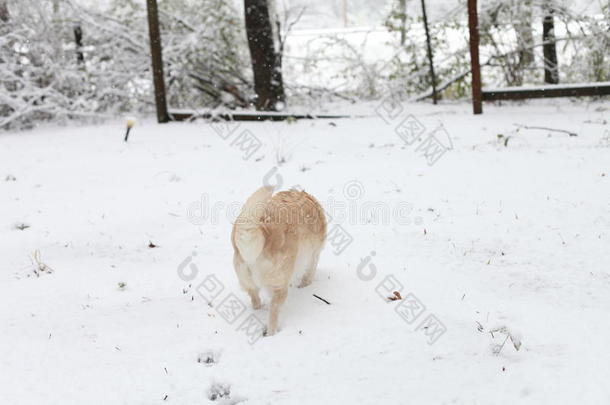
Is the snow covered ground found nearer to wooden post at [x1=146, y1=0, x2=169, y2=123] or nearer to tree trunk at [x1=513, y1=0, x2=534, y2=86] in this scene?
wooden post at [x1=146, y1=0, x2=169, y2=123]

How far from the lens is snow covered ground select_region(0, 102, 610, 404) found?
8.43 ft

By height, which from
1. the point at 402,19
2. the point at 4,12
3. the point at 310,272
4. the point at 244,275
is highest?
the point at 4,12

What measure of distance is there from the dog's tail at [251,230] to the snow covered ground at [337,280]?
0.60m

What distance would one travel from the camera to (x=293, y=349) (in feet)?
9.29

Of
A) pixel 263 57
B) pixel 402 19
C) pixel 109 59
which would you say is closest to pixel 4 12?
pixel 109 59

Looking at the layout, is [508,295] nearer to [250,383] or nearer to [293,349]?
[293,349]

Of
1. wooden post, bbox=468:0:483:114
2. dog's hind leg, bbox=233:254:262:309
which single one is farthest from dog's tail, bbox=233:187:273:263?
wooden post, bbox=468:0:483:114

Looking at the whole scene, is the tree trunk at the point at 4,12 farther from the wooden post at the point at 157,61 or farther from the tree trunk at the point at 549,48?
the tree trunk at the point at 549,48

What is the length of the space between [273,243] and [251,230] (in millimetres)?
230

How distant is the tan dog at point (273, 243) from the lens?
270 cm

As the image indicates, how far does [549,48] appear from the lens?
10898mm

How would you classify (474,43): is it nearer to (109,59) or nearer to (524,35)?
(524,35)

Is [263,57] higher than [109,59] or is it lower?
lower

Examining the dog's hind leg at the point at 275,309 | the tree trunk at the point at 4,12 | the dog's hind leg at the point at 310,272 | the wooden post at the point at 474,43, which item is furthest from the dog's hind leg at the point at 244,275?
the tree trunk at the point at 4,12
